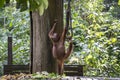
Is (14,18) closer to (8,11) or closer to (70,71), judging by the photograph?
(8,11)

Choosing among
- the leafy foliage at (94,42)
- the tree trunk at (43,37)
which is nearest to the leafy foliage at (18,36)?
the leafy foliage at (94,42)

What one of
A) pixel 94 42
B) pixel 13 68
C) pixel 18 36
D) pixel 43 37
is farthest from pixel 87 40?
pixel 43 37

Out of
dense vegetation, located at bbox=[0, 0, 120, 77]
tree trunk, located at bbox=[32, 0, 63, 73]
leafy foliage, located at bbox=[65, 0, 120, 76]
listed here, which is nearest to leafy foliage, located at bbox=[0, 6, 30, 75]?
dense vegetation, located at bbox=[0, 0, 120, 77]

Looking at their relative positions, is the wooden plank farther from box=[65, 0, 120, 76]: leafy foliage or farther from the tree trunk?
box=[65, 0, 120, 76]: leafy foliage

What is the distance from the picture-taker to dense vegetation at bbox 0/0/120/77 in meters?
4.11

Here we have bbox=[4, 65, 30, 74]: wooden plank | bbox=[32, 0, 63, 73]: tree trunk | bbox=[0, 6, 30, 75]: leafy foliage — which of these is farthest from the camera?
bbox=[0, 6, 30, 75]: leafy foliage

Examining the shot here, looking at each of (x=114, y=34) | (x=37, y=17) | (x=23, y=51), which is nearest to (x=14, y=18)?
(x=23, y=51)

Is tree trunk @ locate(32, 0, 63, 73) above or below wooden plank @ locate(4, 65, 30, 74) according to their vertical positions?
above

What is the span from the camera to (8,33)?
4.75 metres

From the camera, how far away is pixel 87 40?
429cm

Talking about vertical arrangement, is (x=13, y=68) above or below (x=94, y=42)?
below

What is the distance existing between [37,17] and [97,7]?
250 centimetres

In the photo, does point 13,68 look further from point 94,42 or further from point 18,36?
point 94,42

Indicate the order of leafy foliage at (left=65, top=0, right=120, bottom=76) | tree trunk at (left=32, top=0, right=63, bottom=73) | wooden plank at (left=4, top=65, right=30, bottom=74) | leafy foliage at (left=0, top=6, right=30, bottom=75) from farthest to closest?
leafy foliage at (left=0, top=6, right=30, bottom=75) < leafy foliage at (left=65, top=0, right=120, bottom=76) < wooden plank at (left=4, top=65, right=30, bottom=74) < tree trunk at (left=32, top=0, right=63, bottom=73)
